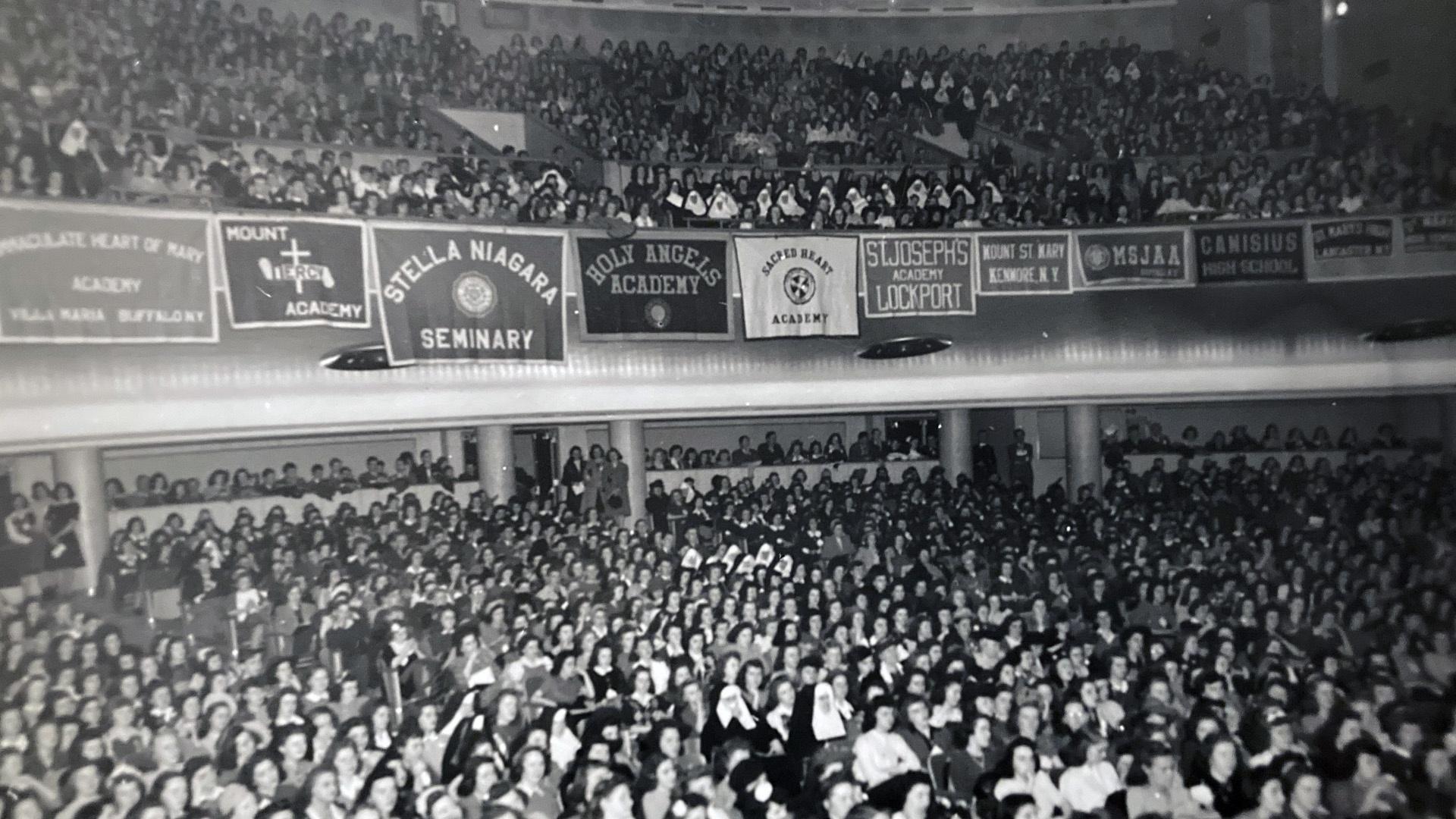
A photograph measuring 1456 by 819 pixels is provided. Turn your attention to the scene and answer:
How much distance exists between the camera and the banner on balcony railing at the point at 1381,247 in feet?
26.6

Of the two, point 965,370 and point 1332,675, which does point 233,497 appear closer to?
point 965,370

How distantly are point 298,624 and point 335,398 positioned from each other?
1728mm

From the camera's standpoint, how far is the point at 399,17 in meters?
10.9

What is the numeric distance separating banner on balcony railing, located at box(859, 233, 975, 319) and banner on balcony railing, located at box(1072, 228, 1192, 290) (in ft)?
3.25

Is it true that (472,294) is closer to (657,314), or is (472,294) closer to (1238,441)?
(657,314)

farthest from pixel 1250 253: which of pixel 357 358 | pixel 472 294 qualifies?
pixel 357 358

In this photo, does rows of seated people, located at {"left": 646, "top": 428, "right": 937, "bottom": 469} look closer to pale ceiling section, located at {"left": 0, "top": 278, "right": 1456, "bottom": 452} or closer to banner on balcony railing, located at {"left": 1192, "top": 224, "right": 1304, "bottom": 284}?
pale ceiling section, located at {"left": 0, "top": 278, "right": 1456, "bottom": 452}

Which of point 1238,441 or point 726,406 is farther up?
point 726,406

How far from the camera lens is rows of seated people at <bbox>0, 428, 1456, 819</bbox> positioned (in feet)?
14.7

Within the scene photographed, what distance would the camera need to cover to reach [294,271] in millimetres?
6910

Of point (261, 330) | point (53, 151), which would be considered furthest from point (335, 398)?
point (53, 151)

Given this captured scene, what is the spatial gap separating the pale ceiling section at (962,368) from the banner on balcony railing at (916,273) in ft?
0.60

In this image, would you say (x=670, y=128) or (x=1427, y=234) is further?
(x=670, y=128)

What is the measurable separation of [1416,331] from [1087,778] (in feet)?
19.6
